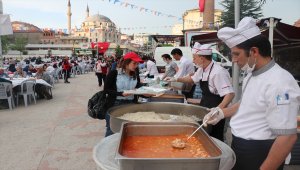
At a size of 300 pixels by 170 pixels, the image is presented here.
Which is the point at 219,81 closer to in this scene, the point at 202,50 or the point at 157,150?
the point at 202,50

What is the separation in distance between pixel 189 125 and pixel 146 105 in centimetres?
116

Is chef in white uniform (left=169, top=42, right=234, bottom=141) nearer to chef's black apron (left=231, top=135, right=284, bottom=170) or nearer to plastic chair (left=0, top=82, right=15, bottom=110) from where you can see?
chef's black apron (left=231, top=135, right=284, bottom=170)

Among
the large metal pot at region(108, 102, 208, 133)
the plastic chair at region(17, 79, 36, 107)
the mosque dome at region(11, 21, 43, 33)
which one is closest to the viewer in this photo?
the large metal pot at region(108, 102, 208, 133)

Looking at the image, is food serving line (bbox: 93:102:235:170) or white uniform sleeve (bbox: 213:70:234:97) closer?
food serving line (bbox: 93:102:235:170)

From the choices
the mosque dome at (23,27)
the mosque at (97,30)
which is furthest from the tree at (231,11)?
the mosque dome at (23,27)

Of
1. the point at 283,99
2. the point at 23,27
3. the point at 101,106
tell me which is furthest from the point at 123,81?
the point at 23,27

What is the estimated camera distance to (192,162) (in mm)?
1461

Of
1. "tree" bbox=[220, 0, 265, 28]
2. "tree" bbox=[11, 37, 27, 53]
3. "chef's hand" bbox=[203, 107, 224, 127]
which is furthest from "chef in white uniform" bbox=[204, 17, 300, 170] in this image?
"tree" bbox=[11, 37, 27, 53]

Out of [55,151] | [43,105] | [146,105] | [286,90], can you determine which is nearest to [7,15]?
[43,105]

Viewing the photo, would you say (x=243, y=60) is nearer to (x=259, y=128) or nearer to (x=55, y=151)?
(x=259, y=128)

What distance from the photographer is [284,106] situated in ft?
5.07

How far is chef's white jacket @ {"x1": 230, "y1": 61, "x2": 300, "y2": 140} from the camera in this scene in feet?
5.13

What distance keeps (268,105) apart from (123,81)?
90.5 inches

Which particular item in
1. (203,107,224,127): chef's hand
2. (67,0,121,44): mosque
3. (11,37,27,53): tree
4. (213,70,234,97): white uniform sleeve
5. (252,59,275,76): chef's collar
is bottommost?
(203,107,224,127): chef's hand
